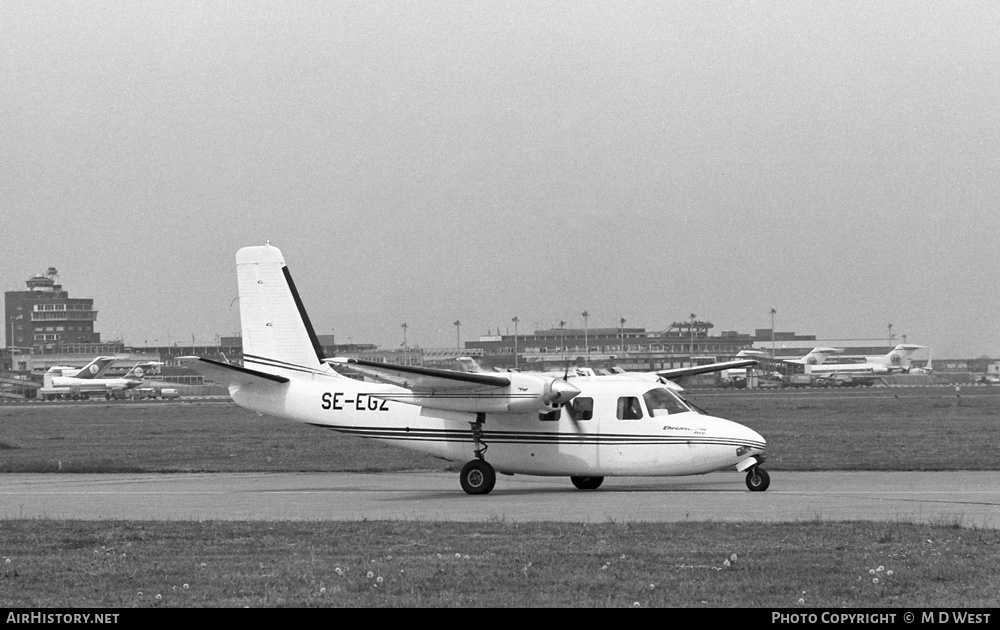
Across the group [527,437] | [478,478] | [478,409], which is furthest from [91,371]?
[527,437]

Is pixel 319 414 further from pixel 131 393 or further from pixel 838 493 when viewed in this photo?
pixel 131 393

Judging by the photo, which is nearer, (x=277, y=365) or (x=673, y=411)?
(x=673, y=411)

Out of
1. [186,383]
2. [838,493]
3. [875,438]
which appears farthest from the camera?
[186,383]

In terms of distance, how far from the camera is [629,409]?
2350cm

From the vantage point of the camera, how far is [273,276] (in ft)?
85.8

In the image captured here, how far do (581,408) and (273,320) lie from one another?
722 cm

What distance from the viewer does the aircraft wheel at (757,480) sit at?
886 inches

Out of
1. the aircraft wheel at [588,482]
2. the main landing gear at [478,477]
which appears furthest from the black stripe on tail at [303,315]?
the aircraft wheel at [588,482]

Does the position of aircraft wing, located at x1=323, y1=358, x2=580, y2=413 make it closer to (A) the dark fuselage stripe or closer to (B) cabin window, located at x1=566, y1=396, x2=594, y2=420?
(B) cabin window, located at x1=566, y1=396, x2=594, y2=420

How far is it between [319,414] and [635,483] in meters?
7.08

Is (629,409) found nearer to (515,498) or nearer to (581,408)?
(581,408)

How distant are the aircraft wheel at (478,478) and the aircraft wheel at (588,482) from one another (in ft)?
6.80
